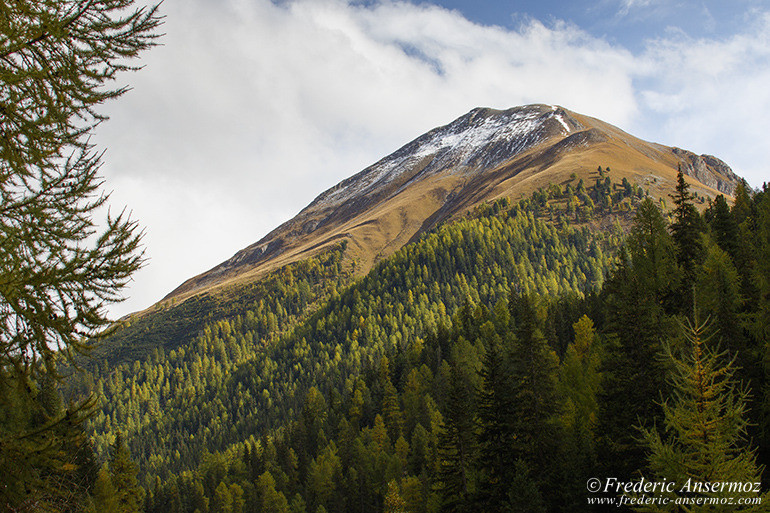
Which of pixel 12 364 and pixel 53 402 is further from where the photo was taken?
pixel 53 402

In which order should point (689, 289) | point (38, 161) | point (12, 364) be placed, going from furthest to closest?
1. point (689, 289)
2. point (38, 161)
3. point (12, 364)

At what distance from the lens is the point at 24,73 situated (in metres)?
7.48

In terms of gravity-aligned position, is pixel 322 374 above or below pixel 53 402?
below

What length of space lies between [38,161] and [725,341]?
42.4 meters

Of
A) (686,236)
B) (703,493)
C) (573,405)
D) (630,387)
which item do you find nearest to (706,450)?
(703,493)

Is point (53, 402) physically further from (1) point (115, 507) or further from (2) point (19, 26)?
(2) point (19, 26)

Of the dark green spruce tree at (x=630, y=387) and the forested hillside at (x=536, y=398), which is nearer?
the dark green spruce tree at (x=630, y=387)

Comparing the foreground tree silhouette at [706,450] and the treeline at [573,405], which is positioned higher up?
the foreground tree silhouette at [706,450]

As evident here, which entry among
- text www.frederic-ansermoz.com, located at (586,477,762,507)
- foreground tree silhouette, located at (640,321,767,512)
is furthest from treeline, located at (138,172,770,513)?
text www.frederic-ansermoz.com, located at (586,477,762,507)

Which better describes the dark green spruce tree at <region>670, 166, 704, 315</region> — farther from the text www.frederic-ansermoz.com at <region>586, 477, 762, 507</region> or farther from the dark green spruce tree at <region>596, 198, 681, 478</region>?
the text www.frederic-ansermoz.com at <region>586, 477, 762, 507</region>

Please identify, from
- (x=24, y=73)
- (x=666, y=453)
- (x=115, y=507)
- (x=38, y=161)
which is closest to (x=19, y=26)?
(x=24, y=73)

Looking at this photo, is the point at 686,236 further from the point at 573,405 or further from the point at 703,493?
the point at 703,493

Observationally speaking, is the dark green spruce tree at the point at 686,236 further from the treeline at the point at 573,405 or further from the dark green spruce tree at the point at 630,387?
the dark green spruce tree at the point at 630,387


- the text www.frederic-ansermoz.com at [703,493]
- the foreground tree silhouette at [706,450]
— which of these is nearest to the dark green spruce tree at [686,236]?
the foreground tree silhouette at [706,450]
